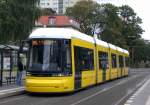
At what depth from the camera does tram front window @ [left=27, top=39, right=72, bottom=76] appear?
74.4 feet

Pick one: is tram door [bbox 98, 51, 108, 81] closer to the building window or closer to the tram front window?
the tram front window

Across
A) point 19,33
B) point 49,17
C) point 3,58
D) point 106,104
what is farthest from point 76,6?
point 106,104

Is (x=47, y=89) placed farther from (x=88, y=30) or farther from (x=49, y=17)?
(x=49, y=17)

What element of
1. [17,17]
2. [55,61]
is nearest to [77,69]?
[55,61]

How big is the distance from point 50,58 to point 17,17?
72.2 feet

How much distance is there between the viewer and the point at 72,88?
23.6 meters

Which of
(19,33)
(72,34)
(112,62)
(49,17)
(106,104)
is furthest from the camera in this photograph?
(49,17)

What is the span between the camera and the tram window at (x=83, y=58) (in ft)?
81.8

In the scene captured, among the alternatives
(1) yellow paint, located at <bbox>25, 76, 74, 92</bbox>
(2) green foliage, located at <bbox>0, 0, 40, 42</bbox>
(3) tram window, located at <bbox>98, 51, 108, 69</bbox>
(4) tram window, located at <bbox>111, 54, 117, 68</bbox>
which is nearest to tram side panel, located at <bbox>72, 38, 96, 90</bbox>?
(1) yellow paint, located at <bbox>25, 76, 74, 92</bbox>

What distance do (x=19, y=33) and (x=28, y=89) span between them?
2199cm

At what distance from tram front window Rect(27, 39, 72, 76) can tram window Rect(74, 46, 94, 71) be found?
1.40 meters

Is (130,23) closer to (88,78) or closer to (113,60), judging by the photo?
(113,60)

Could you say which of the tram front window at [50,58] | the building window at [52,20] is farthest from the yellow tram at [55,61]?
the building window at [52,20]

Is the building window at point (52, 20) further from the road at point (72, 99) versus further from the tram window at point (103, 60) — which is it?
the road at point (72, 99)
